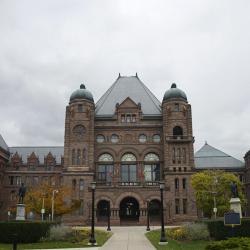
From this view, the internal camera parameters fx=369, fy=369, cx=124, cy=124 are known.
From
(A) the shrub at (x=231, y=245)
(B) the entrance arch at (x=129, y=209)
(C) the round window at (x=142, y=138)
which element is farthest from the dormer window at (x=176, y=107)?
(A) the shrub at (x=231, y=245)

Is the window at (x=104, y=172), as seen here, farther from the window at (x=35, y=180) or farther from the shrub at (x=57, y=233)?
the shrub at (x=57, y=233)

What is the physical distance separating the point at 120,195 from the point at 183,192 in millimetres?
11605

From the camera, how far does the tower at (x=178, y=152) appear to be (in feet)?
221

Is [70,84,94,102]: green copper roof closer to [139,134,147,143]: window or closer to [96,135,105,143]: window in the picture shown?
[96,135,105,143]: window

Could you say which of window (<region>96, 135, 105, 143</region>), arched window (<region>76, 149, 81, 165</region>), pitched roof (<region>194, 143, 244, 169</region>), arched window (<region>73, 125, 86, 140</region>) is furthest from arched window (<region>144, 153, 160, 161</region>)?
arched window (<region>73, 125, 86, 140</region>)

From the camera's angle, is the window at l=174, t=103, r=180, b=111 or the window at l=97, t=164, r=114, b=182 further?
the window at l=174, t=103, r=180, b=111

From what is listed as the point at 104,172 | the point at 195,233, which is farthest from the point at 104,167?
the point at 195,233

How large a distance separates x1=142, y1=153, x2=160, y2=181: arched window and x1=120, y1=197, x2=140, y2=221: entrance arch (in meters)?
5.35

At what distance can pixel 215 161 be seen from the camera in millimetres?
81938

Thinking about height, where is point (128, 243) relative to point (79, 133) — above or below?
below

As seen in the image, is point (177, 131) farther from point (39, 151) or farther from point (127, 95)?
point (39, 151)

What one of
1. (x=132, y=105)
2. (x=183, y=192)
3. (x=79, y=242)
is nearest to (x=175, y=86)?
(x=132, y=105)

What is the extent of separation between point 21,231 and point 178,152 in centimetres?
4426

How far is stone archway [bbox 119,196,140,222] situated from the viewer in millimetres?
71562
